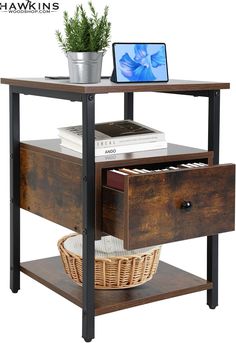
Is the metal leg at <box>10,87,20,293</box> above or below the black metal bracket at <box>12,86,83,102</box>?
below

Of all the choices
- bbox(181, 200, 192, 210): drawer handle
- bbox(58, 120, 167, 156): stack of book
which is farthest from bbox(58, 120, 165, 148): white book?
bbox(181, 200, 192, 210): drawer handle

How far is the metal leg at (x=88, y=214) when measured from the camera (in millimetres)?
3158

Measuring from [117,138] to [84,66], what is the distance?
365 millimetres

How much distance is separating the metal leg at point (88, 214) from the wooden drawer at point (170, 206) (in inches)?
2.8

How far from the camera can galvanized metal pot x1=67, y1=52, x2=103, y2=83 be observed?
10.8 feet

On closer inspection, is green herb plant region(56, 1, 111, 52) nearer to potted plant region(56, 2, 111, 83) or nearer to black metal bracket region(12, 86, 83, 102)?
potted plant region(56, 2, 111, 83)

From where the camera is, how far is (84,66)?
10.8 ft

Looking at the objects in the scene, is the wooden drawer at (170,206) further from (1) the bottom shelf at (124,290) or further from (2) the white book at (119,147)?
(1) the bottom shelf at (124,290)

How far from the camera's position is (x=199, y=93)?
3586 mm

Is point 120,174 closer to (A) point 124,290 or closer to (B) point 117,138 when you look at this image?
(B) point 117,138

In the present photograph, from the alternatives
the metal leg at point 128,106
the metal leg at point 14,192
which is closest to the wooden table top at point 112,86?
the metal leg at point 14,192

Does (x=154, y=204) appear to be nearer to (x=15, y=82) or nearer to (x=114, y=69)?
(x=114, y=69)

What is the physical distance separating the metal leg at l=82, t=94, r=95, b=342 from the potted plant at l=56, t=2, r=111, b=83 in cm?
20

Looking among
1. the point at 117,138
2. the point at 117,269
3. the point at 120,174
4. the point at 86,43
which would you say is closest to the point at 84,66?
the point at 86,43
